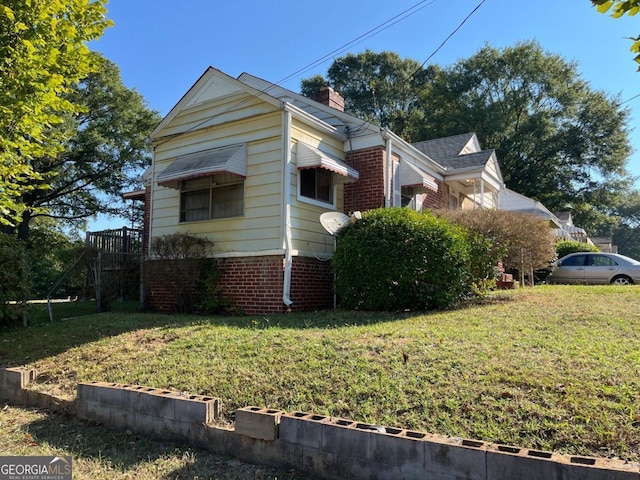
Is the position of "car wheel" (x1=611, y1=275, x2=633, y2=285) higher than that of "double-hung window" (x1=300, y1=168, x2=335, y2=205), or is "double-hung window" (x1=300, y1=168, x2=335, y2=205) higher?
"double-hung window" (x1=300, y1=168, x2=335, y2=205)

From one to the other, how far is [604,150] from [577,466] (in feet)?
125

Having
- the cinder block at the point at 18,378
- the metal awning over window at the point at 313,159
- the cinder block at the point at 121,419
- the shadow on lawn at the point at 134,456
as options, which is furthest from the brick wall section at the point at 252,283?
the shadow on lawn at the point at 134,456

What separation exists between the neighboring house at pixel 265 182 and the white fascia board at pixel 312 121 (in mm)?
A: 26

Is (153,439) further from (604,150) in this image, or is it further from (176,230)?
(604,150)

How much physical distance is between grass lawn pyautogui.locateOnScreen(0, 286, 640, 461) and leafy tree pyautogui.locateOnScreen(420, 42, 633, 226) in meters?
29.9

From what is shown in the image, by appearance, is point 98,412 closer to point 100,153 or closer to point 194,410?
point 194,410

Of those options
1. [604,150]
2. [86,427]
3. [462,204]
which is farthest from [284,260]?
[604,150]

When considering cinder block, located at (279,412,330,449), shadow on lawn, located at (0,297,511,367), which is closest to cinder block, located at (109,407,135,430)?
cinder block, located at (279,412,330,449)

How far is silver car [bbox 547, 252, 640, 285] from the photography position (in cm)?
1513

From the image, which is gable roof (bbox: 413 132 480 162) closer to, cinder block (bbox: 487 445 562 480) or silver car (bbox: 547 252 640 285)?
silver car (bbox: 547 252 640 285)

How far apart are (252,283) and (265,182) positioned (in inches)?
82.6

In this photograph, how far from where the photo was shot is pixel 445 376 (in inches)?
163

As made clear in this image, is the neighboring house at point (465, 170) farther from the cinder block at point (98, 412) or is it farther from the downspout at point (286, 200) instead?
the cinder block at point (98, 412)

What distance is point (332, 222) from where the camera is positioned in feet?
30.0
